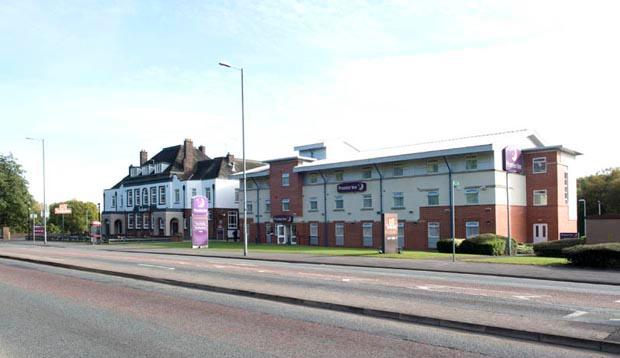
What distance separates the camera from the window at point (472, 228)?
41.6 m

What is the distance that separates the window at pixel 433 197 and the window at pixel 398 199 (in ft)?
8.20

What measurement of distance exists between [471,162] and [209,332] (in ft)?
120

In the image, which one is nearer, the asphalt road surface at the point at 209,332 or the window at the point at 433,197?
the asphalt road surface at the point at 209,332

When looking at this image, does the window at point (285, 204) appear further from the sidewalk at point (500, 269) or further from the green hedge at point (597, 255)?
the green hedge at point (597, 255)

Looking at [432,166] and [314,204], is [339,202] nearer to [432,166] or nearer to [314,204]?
[314,204]

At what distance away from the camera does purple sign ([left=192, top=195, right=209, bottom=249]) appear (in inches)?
1742

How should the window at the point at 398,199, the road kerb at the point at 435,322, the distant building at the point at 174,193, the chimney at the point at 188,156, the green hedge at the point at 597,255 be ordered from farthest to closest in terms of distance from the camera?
the chimney at the point at 188,156
the distant building at the point at 174,193
the window at the point at 398,199
the green hedge at the point at 597,255
the road kerb at the point at 435,322

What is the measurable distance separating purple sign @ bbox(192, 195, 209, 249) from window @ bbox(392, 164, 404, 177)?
16289 millimetres

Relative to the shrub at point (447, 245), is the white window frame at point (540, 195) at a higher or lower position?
higher

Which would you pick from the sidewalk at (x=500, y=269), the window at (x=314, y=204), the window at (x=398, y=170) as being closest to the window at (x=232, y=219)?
the window at (x=314, y=204)

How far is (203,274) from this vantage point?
62.3 ft

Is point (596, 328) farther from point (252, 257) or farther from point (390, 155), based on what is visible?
point (390, 155)

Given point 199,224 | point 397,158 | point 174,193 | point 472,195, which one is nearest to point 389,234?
point 472,195

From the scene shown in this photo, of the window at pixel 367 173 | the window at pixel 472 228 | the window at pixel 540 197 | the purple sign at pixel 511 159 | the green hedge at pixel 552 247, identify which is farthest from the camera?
the window at pixel 367 173
